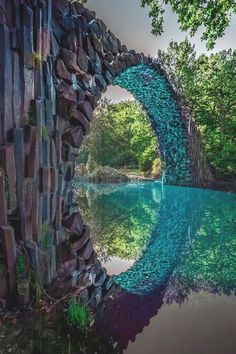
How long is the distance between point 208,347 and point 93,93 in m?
4.69

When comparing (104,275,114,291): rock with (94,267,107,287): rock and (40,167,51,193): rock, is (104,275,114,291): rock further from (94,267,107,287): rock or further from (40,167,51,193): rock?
(40,167,51,193): rock

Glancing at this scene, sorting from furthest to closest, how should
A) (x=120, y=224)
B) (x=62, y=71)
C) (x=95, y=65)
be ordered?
1. (x=120, y=224)
2. (x=95, y=65)
3. (x=62, y=71)

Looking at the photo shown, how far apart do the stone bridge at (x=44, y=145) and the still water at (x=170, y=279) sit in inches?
17.9

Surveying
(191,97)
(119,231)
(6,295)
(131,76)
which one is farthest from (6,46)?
(191,97)

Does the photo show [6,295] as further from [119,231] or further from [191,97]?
[191,97]

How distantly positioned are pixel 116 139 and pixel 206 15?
26431mm

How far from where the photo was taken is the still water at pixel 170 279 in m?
2.50

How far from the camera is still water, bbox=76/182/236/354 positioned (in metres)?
2.50

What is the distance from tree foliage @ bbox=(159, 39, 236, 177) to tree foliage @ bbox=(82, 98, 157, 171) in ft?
29.2

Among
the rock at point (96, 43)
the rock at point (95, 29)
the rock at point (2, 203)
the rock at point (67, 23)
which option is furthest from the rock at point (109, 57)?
the rock at point (2, 203)

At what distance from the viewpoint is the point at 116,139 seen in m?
31.9

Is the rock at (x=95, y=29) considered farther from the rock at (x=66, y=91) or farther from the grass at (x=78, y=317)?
the grass at (x=78, y=317)

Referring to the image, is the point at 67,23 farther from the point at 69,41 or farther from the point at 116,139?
the point at 116,139

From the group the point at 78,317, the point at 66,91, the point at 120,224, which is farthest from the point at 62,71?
the point at 120,224
